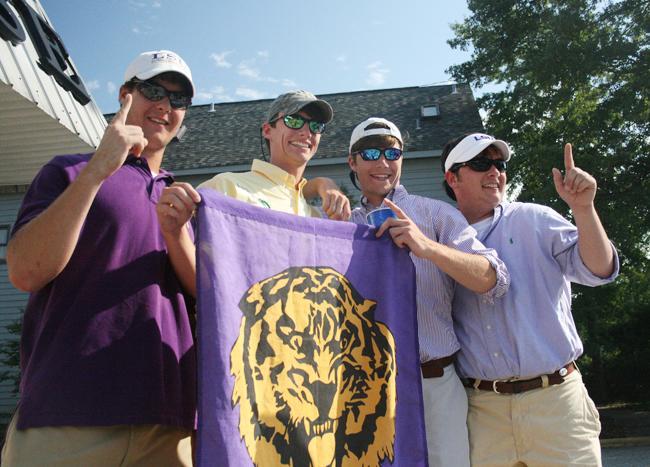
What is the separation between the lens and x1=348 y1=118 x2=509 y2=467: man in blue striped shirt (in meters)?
2.87

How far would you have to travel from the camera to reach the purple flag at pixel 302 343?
2.28m

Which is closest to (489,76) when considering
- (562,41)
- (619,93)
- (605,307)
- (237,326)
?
(562,41)

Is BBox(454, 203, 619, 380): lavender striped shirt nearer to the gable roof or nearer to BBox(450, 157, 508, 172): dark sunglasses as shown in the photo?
BBox(450, 157, 508, 172): dark sunglasses

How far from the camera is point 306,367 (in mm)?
2572

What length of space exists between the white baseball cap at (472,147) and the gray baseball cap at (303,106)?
0.81 meters

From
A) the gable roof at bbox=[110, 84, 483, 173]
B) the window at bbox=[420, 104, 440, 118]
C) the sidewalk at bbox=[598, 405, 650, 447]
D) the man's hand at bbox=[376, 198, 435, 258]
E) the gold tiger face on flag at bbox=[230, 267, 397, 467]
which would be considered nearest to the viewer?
the gold tiger face on flag at bbox=[230, 267, 397, 467]

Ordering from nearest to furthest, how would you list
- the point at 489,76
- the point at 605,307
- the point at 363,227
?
the point at 363,227 < the point at 605,307 < the point at 489,76

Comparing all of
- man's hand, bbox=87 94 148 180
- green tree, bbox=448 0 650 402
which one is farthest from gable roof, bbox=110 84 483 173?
man's hand, bbox=87 94 148 180

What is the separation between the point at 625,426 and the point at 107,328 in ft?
50.5

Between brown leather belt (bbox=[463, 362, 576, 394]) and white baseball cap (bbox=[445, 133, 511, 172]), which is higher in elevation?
white baseball cap (bbox=[445, 133, 511, 172])

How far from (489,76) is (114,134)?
20327 mm

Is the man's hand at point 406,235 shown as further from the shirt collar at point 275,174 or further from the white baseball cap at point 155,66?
the white baseball cap at point 155,66

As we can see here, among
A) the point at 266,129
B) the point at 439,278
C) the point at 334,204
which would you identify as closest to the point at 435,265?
the point at 439,278

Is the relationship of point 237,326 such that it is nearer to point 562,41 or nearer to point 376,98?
point 562,41
